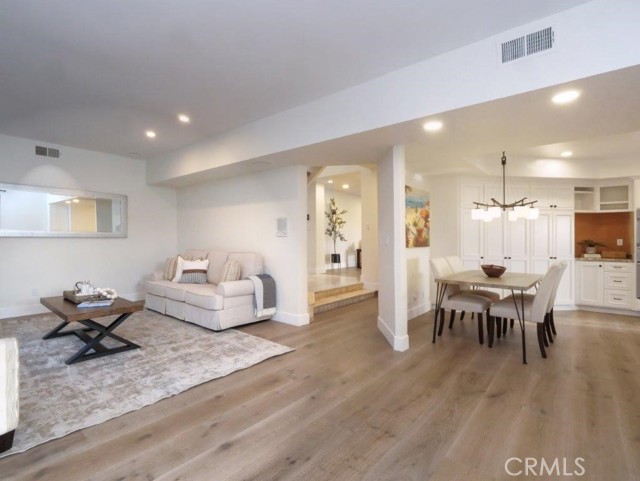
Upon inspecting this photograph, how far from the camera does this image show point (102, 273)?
5723 millimetres

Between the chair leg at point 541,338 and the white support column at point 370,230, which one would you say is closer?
the chair leg at point 541,338

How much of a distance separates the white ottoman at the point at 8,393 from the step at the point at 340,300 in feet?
10.9

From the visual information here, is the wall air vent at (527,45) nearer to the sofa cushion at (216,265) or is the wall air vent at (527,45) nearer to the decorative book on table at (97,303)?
the decorative book on table at (97,303)

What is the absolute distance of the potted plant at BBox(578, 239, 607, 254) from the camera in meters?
5.63

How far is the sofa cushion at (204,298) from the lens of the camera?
4027 mm

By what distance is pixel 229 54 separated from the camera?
8.60 feet

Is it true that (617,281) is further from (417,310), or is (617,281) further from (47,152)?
(47,152)

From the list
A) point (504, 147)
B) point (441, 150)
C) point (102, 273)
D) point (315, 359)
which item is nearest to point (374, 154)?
point (441, 150)

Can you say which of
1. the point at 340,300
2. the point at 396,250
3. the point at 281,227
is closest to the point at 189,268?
the point at 281,227

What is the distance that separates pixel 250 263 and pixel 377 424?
10.1ft

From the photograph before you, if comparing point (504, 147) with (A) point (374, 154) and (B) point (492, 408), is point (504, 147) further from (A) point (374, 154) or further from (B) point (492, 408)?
(B) point (492, 408)

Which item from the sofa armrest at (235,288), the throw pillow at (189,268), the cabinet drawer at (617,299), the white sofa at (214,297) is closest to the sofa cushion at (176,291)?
the white sofa at (214,297)

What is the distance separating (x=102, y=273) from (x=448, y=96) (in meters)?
6.01

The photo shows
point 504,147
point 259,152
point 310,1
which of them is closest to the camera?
point 310,1
